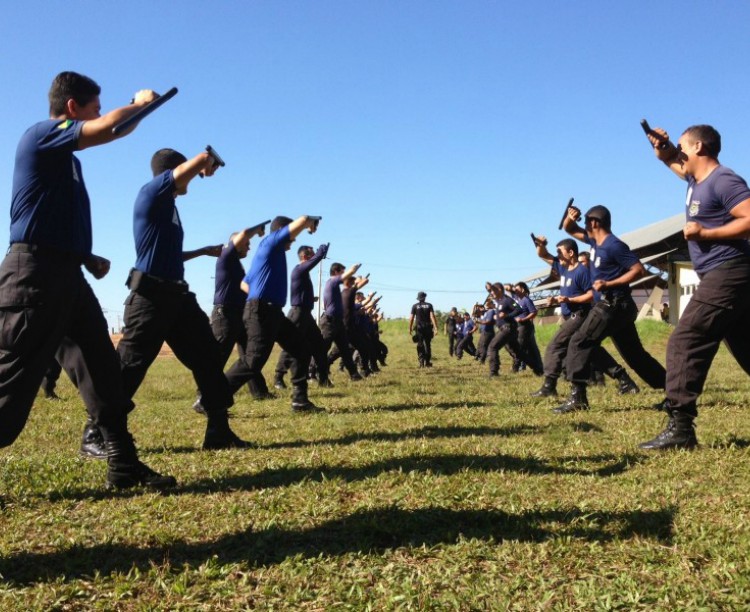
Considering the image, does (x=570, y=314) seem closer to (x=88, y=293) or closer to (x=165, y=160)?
(x=165, y=160)

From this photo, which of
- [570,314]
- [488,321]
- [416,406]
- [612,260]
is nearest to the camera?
[612,260]

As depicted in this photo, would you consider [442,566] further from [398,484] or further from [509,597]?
[398,484]

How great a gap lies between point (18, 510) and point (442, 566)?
7.90ft

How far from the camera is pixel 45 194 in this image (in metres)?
3.26

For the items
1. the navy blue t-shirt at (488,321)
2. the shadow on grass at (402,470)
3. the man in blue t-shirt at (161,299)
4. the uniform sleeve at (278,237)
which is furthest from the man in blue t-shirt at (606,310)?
the navy blue t-shirt at (488,321)

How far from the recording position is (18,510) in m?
3.42

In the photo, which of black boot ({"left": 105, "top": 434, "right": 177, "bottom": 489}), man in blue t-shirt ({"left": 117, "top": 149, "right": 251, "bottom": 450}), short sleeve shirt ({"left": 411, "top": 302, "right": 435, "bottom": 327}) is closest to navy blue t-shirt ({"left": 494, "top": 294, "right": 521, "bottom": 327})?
short sleeve shirt ({"left": 411, "top": 302, "right": 435, "bottom": 327})

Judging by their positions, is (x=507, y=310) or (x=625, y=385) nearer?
(x=625, y=385)

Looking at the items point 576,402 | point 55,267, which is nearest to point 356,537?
point 55,267

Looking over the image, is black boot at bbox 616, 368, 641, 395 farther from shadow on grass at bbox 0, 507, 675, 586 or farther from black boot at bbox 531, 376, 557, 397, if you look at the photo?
shadow on grass at bbox 0, 507, 675, 586

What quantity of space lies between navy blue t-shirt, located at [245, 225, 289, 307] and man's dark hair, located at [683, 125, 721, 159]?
405 cm

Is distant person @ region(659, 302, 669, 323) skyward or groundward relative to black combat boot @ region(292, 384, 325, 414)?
skyward

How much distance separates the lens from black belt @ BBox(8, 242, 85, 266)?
3186mm

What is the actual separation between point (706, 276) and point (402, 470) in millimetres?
2596
